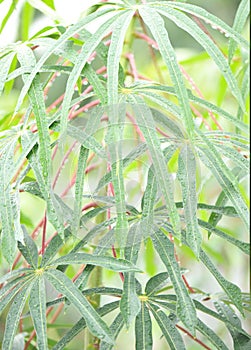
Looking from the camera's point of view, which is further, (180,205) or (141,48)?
(141,48)

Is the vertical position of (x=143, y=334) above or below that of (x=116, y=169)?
below

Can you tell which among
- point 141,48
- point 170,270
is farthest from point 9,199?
point 141,48

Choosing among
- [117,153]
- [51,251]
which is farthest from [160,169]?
[51,251]

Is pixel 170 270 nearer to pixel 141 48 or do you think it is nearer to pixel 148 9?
pixel 148 9

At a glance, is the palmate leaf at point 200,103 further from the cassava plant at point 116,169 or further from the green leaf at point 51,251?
the green leaf at point 51,251

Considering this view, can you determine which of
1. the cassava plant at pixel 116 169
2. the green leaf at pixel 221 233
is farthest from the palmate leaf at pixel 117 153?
the green leaf at pixel 221 233

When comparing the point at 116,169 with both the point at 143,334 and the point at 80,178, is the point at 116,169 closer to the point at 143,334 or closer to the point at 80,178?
the point at 80,178

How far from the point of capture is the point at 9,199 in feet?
1.73

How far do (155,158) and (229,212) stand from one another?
146 millimetres

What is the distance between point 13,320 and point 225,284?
0.58 feet

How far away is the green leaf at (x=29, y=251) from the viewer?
22.9 inches

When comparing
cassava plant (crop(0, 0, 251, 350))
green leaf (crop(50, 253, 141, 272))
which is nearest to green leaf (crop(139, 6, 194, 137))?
cassava plant (crop(0, 0, 251, 350))

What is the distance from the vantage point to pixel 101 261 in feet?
1.77

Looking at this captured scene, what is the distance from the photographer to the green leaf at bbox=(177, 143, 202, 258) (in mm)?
529
